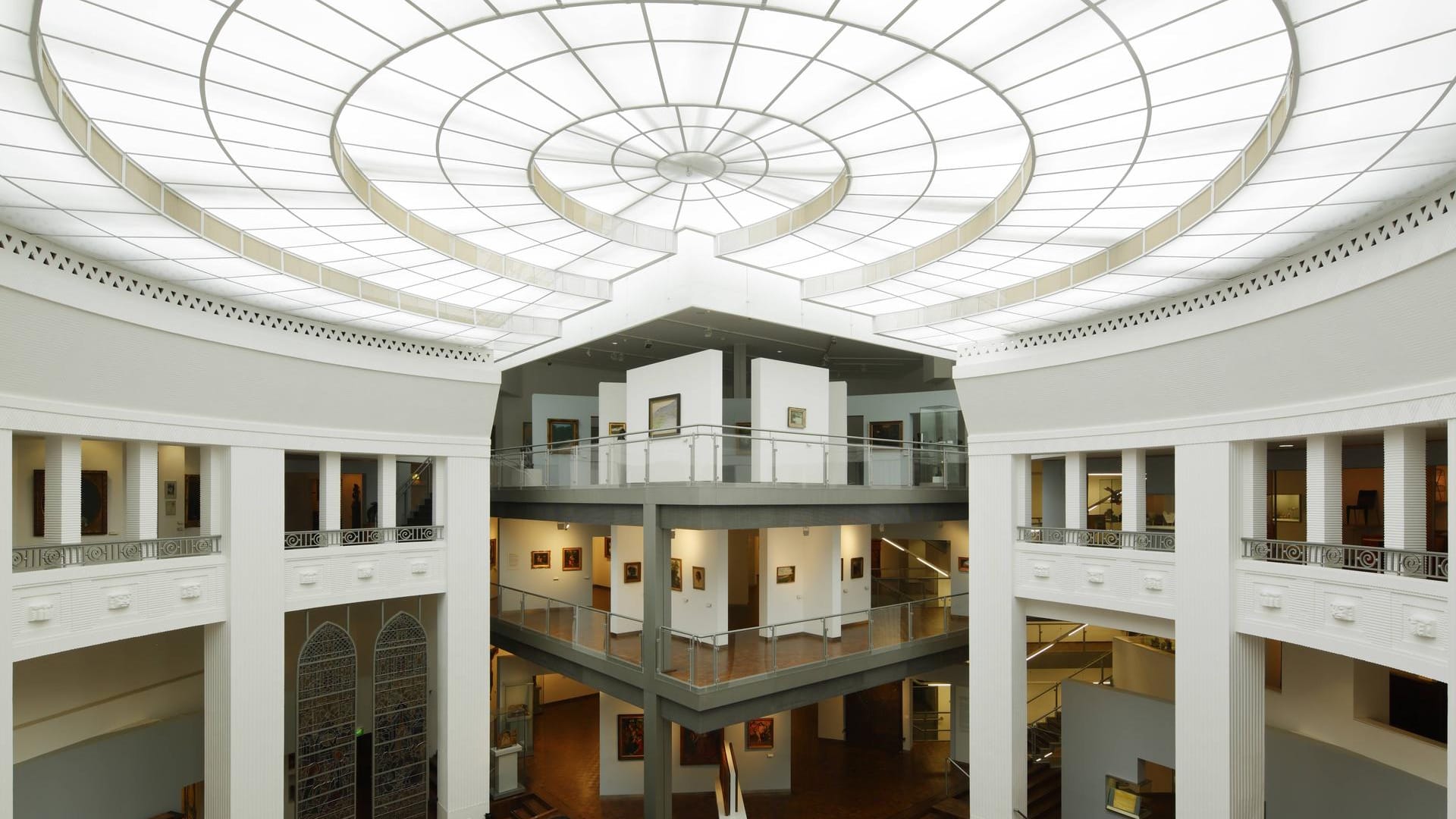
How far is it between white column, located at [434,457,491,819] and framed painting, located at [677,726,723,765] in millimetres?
4803

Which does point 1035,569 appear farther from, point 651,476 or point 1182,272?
point 651,476

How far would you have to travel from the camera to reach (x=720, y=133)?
25.9 ft

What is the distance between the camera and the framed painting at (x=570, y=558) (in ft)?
74.7

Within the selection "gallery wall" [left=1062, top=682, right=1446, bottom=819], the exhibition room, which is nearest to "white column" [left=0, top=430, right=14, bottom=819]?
the exhibition room

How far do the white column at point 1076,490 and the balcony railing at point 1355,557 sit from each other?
2929mm

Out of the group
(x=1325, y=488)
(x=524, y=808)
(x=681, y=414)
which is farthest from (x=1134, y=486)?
(x=524, y=808)

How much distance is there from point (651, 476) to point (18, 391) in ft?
30.2

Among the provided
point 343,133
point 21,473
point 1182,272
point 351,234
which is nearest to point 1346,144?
point 1182,272

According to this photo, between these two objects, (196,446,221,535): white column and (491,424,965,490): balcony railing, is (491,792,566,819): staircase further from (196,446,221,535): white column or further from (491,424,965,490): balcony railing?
(196,446,221,535): white column

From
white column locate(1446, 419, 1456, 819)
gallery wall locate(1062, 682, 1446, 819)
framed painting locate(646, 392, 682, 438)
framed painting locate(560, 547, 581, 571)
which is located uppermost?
framed painting locate(646, 392, 682, 438)

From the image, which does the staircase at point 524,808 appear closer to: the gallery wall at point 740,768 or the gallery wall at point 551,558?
the gallery wall at point 740,768

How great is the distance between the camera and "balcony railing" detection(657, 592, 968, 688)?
13.5 m

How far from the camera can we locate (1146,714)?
1396 cm

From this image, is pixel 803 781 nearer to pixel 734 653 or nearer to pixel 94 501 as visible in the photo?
pixel 734 653
